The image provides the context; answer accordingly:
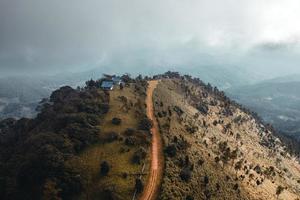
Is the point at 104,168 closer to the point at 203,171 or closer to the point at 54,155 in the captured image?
the point at 54,155

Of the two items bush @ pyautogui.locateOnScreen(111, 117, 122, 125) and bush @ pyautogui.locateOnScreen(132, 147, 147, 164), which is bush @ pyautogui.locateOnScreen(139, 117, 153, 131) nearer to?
bush @ pyautogui.locateOnScreen(111, 117, 122, 125)

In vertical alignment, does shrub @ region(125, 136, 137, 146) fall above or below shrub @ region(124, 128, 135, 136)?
below

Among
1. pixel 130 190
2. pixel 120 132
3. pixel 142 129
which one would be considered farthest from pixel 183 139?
pixel 130 190

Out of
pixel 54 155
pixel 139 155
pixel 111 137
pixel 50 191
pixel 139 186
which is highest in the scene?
pixel 111 137

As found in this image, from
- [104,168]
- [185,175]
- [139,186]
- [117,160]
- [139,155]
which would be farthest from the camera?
[139,155]

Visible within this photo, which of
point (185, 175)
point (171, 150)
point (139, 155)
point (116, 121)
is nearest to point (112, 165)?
point (139, 155)

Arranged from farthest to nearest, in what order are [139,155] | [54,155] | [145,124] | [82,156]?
[145,124]
[82,156]
[139,155]
[54,155]

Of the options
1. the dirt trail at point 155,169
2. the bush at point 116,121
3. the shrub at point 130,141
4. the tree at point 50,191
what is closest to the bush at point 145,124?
the dirt trail at point 155,169

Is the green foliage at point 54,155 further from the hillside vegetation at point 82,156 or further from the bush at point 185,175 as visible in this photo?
the bush at point 185,175

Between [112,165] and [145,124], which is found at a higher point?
[145,124]

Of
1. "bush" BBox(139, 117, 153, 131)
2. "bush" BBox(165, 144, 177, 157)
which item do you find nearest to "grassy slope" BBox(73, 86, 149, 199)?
"bush" BBox(139, 117, 153, 131)

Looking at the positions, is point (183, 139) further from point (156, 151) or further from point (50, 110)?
point (50, 110)
